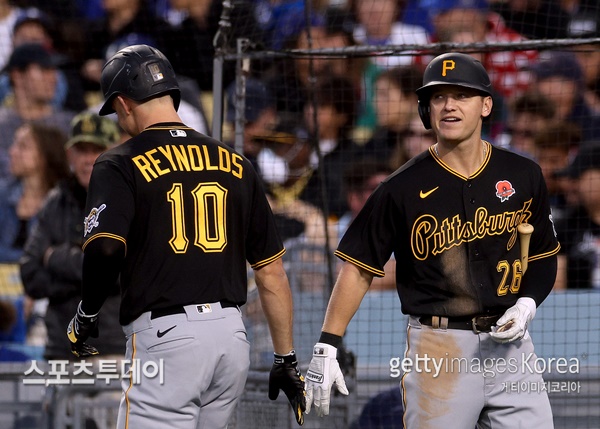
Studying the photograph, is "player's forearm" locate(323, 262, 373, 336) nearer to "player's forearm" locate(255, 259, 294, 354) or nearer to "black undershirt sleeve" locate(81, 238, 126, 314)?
"player's forearm" locate(255, 259, 294, 354)

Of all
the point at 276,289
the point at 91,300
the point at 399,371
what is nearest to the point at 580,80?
the point at 399,371

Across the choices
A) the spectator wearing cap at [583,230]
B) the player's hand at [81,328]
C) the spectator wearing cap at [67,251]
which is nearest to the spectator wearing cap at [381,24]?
the spectator wearing cap at [583,230]

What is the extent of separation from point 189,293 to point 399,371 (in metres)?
2.16

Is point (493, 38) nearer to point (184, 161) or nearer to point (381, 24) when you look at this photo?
point (381, 24)

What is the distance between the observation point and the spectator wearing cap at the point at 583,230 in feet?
24.6

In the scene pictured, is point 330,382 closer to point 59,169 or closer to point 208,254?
point 208,254

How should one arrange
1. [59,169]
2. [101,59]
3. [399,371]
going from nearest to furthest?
[399,371] < [59,169] < [101,59]

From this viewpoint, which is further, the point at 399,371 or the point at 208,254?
the point at 399,371

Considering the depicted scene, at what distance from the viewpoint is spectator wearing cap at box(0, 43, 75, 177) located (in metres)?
9.77

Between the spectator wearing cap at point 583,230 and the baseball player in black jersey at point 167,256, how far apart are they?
3781 millimetres

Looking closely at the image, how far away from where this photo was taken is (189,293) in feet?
13.4

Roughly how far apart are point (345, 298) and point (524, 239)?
790 mm

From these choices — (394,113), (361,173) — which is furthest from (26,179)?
(394,113)

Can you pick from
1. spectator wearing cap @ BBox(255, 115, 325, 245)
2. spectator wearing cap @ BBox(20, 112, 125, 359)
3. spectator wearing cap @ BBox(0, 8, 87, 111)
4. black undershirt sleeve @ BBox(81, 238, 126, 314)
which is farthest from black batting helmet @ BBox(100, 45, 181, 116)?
spectator wearing cap @ BBox(0, 8, 87, 111)
